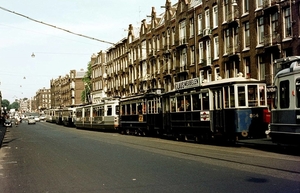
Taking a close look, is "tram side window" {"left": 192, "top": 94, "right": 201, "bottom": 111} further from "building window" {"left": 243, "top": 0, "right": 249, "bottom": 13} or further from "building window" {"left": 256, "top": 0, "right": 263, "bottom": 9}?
"building window" {"left": 243, "top": 0, "right": 249, "bottom": 13}

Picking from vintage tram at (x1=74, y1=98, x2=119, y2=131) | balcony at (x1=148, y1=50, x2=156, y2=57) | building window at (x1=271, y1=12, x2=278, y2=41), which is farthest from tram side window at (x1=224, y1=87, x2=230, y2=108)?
balcony at (x1=148, y1=50, x2=156, y2=57)

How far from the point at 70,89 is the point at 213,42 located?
92.9m

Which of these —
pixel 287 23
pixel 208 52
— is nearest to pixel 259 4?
pixel 287 23

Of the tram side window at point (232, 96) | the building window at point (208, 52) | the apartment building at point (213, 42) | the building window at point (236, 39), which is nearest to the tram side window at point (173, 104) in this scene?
the apartment building at point (213, 42)

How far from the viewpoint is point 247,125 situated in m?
19.5

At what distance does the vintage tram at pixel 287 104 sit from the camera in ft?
48.9

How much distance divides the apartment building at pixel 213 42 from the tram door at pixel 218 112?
5.88 feet

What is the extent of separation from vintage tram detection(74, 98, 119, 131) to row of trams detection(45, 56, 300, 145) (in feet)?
15.7

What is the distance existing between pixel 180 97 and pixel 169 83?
2489 cm

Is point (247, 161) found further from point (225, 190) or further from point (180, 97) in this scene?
point (180, 97)

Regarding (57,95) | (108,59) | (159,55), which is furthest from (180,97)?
(57,95)

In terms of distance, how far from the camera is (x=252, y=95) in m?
20.0

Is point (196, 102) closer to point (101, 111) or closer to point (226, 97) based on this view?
point (226, 97)

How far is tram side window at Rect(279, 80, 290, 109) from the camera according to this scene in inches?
612
